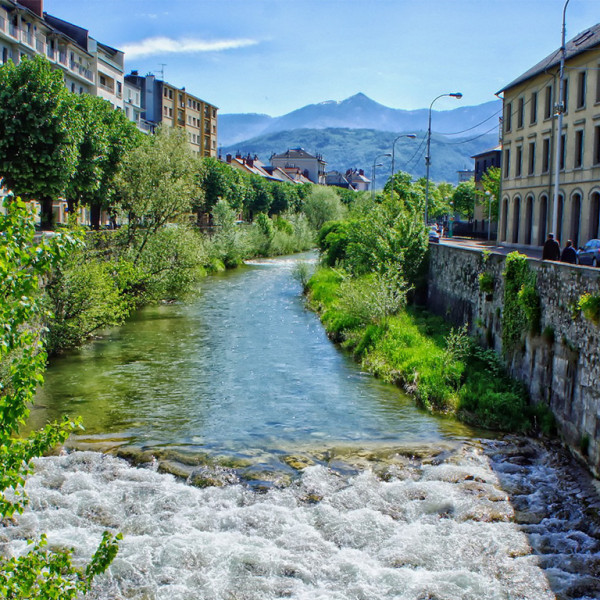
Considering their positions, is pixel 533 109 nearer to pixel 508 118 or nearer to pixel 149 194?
pixel 508 118

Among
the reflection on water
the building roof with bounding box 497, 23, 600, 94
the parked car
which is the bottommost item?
the reflection on water

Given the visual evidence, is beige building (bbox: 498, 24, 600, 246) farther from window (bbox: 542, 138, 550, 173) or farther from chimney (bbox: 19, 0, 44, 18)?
chimney (bbox: 19, 0, 44, 18)

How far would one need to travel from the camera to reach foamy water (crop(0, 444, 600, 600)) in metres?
9.35

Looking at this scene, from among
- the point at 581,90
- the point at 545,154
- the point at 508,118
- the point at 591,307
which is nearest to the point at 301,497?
the point at 591,307

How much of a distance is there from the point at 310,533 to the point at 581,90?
37029 millimetres

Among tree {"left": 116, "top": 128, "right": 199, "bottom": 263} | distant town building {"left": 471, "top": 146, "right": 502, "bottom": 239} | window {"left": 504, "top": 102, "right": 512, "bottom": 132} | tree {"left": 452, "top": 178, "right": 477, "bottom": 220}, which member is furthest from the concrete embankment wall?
tree {"left": 452, "top": 178, "right": 477, "bottom": 220}

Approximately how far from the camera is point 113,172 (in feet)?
134

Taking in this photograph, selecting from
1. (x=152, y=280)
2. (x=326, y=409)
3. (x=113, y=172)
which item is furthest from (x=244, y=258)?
(x=326, y=409)

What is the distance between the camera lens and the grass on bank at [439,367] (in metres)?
16.2

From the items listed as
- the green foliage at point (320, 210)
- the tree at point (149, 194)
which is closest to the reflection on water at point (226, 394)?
the tree at point (149, 194)

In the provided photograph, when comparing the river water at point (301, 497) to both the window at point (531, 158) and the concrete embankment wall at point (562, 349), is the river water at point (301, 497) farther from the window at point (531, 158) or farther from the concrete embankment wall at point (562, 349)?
the window at point (531, 158)

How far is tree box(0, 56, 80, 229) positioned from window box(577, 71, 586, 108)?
2871 cm

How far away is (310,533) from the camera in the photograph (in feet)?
35.1

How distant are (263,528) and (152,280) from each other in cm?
2060
